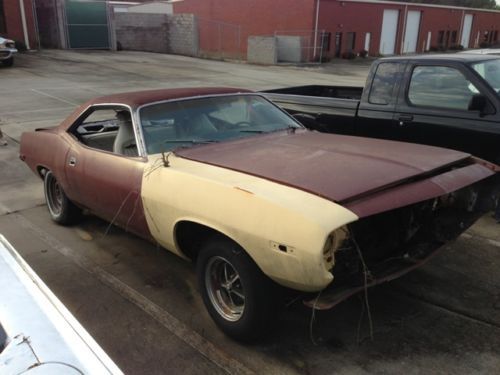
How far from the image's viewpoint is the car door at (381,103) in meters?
5.50

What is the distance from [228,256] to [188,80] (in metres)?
16.9

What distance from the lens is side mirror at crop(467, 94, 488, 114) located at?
475cm

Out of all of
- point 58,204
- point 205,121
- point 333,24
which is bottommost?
point 58,204

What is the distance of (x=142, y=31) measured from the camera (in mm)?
33531

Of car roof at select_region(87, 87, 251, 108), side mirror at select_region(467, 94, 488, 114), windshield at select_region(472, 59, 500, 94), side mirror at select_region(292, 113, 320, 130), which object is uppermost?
windshield at select_region(472, 59, 500, 94)

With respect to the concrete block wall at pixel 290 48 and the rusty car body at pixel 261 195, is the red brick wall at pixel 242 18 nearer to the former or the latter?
the concrete block wall at pixel 290 48

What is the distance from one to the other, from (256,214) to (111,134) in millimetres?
3030

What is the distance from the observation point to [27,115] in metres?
11.2

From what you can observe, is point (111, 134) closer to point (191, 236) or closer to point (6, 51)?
point (191, 236)

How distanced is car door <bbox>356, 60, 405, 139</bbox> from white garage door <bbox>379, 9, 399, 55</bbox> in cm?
3162

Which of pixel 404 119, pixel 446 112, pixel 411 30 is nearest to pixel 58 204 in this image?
pixel 404 119

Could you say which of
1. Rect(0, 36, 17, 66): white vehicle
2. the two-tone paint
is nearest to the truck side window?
the two-tone paint

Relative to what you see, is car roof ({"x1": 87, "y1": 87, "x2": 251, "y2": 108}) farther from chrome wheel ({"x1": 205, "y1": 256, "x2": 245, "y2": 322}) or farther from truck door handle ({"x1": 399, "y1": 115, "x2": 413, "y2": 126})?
truck door handle ({"x1": 399, "y1": 115, "x2": 413, "y2": 126})

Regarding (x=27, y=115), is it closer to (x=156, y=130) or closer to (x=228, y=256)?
(x=156, y=130)
